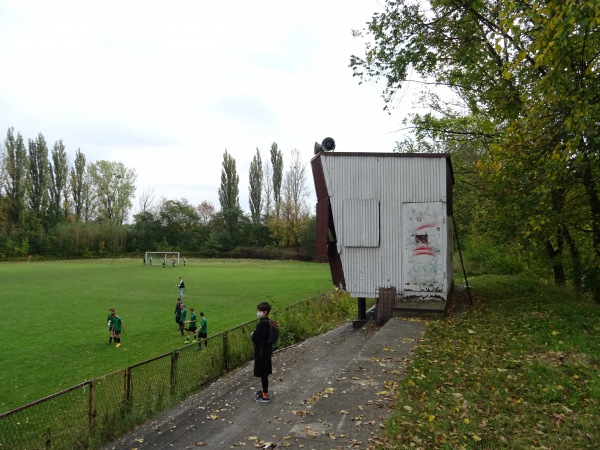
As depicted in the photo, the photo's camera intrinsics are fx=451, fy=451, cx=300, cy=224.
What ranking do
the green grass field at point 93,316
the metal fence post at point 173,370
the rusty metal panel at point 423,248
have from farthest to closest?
the green grass field at point 93,316
the rusty metal panel at point 423,248
the metal fence post at point 173,370

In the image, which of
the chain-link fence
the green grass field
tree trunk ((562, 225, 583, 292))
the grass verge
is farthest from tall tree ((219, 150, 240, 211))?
the grass verge

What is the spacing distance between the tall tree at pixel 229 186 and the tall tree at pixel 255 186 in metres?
3.03

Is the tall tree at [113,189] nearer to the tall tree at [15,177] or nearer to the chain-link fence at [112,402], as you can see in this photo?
the tall tree at [15,177]

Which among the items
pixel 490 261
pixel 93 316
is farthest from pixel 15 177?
pixel 490 261

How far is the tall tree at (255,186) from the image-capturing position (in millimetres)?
83500

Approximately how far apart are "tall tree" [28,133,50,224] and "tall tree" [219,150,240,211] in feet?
96.3

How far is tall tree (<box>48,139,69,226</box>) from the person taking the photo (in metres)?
76.6

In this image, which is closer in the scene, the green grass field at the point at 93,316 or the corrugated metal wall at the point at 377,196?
the corrugated metal wall at the point at 377,196

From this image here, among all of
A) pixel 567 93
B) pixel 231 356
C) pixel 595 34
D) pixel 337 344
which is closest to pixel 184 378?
pixel 231 356

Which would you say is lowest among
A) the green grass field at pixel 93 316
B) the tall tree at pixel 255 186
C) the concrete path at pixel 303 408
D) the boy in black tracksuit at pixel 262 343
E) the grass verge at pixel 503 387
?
the green grass field at pixel 93 316

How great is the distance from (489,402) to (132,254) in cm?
7776

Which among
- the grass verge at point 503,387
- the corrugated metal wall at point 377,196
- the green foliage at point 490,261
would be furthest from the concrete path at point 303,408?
the green foliage at point 490,261

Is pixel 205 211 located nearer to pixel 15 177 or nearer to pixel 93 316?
pixel 15 177

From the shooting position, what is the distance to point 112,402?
362 inches
